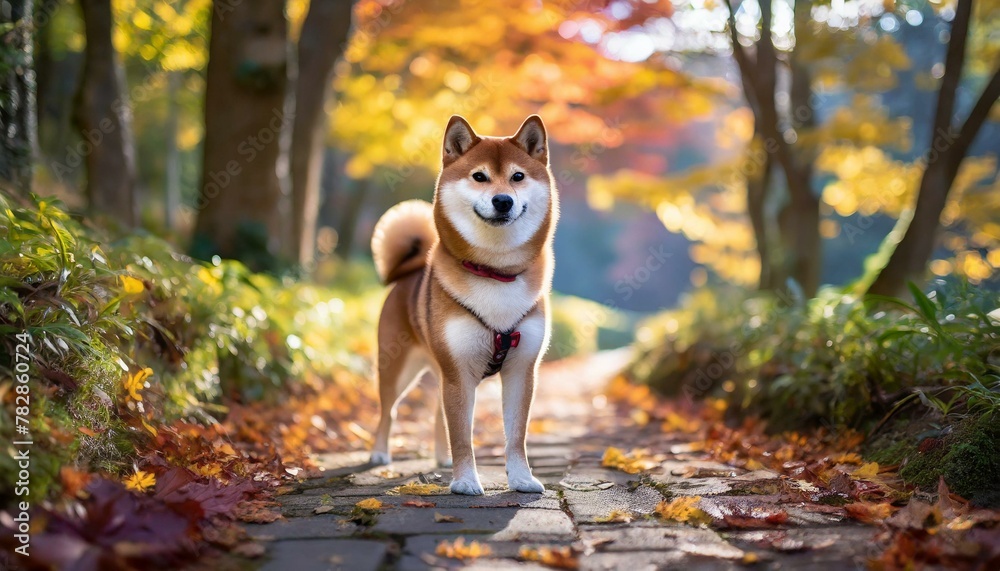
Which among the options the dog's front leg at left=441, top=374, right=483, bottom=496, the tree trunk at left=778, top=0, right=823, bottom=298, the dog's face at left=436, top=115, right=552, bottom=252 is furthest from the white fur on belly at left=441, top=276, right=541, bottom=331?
the tree trunk at left=778, top=0, right=823, bottom=298

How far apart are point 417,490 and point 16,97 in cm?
363

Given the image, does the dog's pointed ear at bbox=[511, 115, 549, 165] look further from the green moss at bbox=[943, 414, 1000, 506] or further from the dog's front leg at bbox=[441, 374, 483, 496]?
the green moss at bbox=[943, 414, 1000, 506]

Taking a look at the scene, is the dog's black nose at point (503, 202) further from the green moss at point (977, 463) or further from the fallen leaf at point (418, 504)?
the green moss at point (977, 463)

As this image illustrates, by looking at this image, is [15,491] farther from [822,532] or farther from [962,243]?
[962,243]

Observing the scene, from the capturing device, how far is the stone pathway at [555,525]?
8.02 feet

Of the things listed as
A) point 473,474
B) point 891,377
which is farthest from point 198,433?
point 891,377

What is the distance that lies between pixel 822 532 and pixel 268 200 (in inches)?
226

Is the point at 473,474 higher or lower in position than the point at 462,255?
lower

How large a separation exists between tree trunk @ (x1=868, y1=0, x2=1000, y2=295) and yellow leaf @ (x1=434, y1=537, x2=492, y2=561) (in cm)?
471

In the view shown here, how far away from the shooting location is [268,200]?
7.18m

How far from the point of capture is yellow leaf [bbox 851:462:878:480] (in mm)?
3461

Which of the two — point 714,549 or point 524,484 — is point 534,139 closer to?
point 524,484

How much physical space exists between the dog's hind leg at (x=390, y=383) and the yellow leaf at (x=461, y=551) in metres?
1.83

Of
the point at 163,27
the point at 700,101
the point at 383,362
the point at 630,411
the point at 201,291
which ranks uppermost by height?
the point at 163,27
